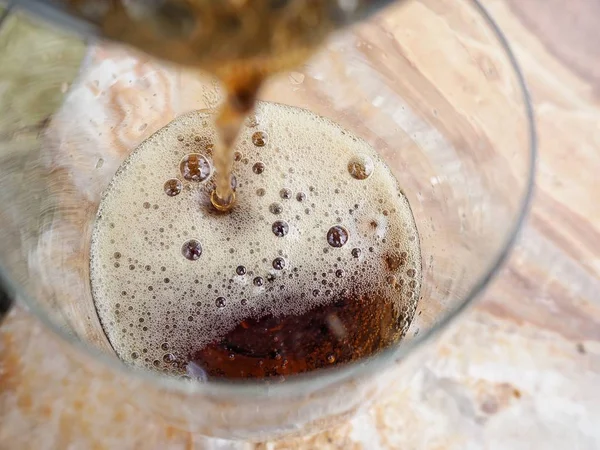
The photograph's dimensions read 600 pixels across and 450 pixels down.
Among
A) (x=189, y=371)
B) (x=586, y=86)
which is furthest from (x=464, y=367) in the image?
(x=586, y=86)

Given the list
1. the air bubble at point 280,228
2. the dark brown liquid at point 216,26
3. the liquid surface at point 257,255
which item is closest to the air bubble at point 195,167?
the liquid surface at point 257,255

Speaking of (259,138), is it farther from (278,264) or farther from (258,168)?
(278,264)

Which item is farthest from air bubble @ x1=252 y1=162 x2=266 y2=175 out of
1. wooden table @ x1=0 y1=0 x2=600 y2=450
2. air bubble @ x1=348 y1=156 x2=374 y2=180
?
wooden table @ x1=0 y1=0 x2=600 y2=450

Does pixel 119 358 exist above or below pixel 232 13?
below

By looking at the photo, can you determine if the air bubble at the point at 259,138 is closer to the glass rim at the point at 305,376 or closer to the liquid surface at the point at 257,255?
the liquid surface at the point at 257,255

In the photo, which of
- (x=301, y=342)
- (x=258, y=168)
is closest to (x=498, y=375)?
(x=301, y=342)

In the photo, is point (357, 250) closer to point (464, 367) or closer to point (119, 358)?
point (464, 367)
